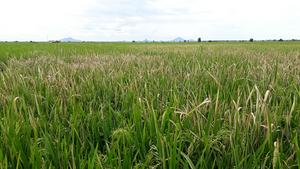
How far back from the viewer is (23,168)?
1.31m

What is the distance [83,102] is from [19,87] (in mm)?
665

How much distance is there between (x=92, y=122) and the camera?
1.71m

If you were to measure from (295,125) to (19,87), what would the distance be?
6.89 feet

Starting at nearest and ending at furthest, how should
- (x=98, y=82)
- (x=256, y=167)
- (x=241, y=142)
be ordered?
1. (x=256, y=167)
2. (x=241, y=142)
3. (x=98, y=82)

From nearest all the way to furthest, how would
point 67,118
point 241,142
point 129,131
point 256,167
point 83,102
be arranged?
point 256,167, point 241,142, point 129,131, point 67,118, point 83,102

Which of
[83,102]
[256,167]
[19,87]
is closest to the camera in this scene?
[256,167]

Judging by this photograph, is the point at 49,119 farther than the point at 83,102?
No

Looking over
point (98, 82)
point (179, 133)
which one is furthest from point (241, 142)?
point (98, 82)

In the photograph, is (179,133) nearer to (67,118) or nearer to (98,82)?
(67,118)

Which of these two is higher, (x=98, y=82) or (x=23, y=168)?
(x=98, y=82)

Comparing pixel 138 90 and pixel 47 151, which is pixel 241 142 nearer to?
pixel 47 151

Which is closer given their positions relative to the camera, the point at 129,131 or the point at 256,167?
the point at 256,167

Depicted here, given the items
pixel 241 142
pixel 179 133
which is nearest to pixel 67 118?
pixel 179 133

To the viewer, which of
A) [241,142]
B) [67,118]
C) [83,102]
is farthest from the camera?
[83,102]
